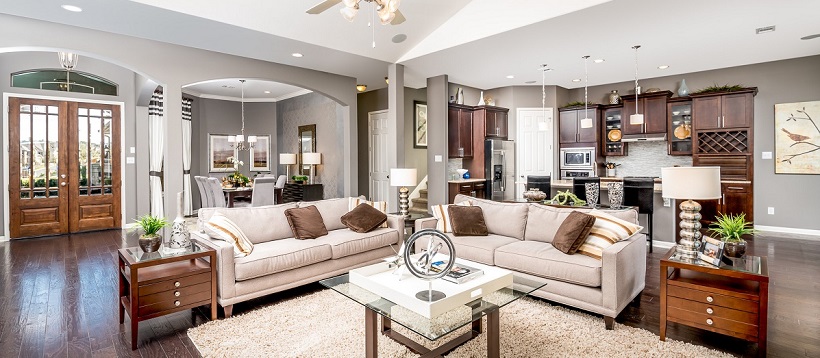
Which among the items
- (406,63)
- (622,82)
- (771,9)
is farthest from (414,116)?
(771,9)

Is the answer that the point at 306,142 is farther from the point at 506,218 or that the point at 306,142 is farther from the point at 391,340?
the point at 391,340

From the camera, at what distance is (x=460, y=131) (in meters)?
7.59

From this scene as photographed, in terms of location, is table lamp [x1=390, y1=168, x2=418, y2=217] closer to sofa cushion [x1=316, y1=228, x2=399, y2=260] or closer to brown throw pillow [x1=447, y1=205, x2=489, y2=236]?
sofa cushion [x1=316, y1=228, x2=399, y2=260]

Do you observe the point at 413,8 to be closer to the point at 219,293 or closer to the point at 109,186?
the point at 219,293

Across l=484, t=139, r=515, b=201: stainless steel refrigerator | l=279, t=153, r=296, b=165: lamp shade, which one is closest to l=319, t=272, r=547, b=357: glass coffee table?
l=484, t=139, r=515, b=201: stainless steel refrigerator

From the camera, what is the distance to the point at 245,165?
973 centimetres

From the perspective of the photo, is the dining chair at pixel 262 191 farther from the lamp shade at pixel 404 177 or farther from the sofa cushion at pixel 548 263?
the sofa cushion at pixel 548 263

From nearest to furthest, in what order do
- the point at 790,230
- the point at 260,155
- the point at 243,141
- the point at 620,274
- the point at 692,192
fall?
the point at 692,192 < the point at 620,274 < the point at 790,230 < the point at 243,141 < the point at 260,155

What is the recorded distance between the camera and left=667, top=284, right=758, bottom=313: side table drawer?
237cm

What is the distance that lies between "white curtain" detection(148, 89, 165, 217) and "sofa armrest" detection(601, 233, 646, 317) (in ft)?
24.6

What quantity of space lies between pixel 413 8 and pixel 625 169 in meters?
5.89

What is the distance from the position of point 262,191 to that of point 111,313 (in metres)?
3.64

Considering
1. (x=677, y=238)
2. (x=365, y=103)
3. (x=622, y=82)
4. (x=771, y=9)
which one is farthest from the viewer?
(x=365, y=103)

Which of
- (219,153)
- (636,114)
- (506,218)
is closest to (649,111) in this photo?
(636,114)
